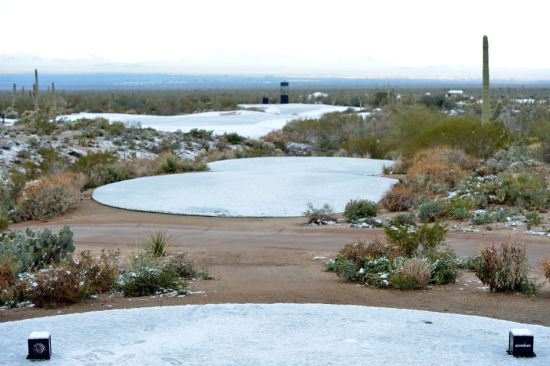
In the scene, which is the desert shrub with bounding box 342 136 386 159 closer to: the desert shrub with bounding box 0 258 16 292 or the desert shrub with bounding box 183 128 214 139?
the desert shrub with bounding box 183 128 214 139

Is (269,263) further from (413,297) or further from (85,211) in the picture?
(85,211)

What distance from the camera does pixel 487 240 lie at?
12.9 m

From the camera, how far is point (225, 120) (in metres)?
55.8

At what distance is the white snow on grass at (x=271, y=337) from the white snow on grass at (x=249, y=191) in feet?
31.5

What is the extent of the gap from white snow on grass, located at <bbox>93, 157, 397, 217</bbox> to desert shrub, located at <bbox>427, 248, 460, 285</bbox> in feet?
24.3

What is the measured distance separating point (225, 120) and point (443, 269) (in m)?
47.0

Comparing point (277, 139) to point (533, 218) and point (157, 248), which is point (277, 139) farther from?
point (157, 248)

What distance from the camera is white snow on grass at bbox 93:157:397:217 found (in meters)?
18.2

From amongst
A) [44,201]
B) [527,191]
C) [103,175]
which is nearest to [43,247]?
[44,201]

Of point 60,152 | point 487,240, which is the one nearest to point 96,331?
point 487,240

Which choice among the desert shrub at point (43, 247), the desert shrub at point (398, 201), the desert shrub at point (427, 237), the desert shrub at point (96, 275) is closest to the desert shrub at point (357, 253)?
A: the desert shrub at point (427, 237)

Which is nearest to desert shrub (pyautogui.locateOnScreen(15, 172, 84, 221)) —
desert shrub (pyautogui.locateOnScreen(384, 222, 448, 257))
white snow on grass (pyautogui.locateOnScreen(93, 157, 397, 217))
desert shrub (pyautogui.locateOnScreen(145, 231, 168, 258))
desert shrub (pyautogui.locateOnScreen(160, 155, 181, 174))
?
white snow on grass (pyautogui.locateOnScreen(93, 157, 397, 217))

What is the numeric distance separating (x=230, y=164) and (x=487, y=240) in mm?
16389

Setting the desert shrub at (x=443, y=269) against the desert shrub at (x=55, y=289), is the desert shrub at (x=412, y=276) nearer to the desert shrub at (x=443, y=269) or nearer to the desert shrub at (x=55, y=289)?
the desert shrub at (x=443, y=269)
